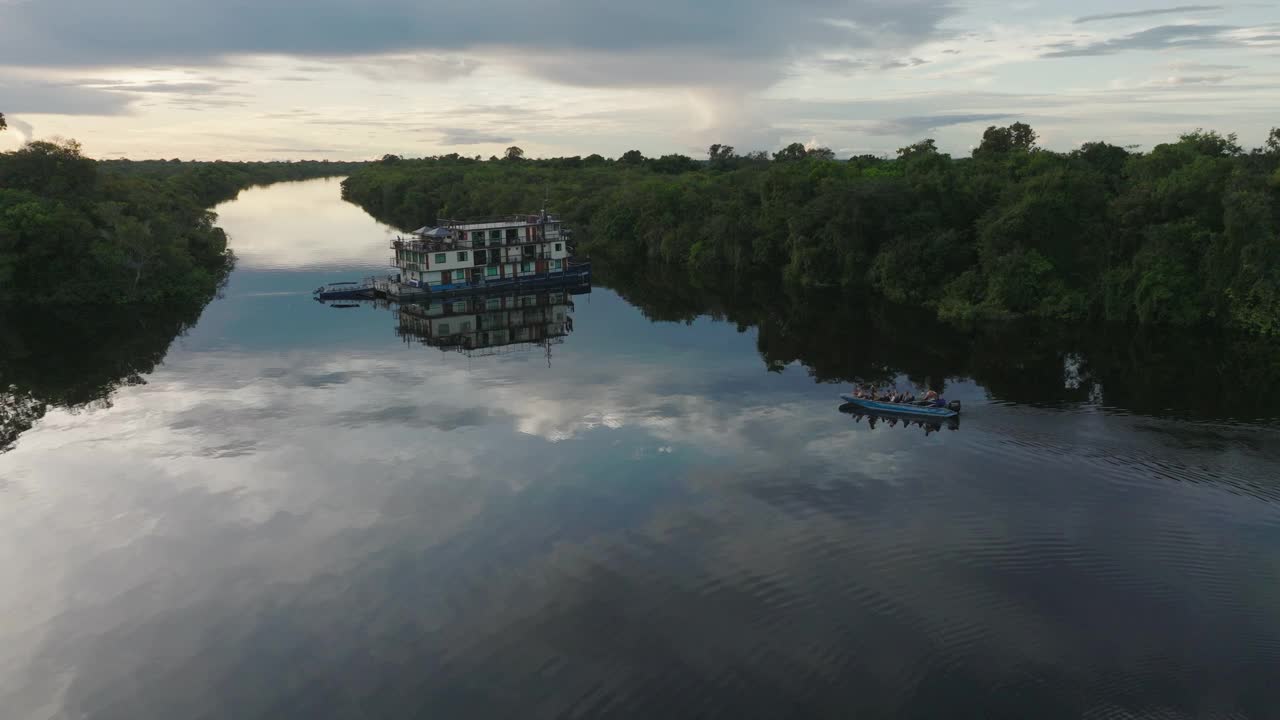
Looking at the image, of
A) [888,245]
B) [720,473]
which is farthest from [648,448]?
[888,245]

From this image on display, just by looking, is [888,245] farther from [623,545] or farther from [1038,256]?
[623,545]

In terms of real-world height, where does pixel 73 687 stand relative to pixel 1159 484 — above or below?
below

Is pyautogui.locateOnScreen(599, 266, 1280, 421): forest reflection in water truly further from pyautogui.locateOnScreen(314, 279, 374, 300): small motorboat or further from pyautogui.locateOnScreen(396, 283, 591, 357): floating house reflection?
pyautogui.locateOnScreen(314, 279, 374, 300): small motorboat

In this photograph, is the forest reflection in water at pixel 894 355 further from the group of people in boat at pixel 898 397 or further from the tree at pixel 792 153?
the tree at pixel 792 153

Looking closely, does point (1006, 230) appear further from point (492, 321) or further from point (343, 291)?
point (343, 291)

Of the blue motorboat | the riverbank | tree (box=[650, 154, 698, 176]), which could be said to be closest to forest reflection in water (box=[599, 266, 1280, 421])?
the blue motorboat

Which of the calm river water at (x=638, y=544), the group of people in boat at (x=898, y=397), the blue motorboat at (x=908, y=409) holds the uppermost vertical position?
the group of people in boat at (x=898, y=397)

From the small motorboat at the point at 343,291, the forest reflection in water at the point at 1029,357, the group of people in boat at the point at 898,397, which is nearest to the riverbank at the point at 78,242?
the small motorboat at the point at 343,291

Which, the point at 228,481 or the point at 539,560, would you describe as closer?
the point at 539,560
